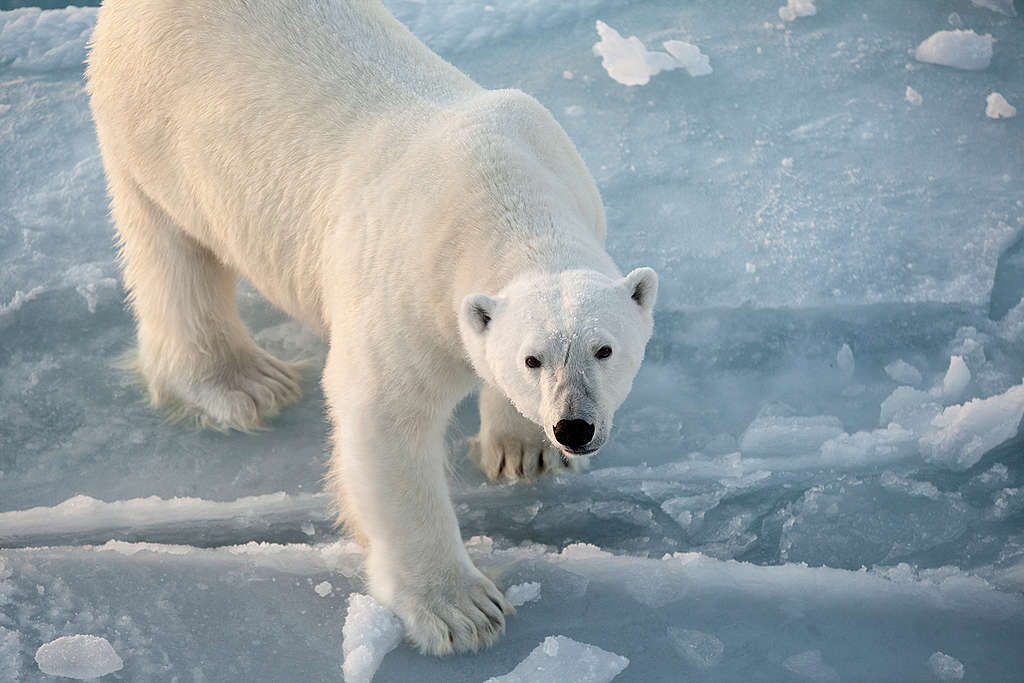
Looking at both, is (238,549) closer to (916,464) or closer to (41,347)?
(41,347)

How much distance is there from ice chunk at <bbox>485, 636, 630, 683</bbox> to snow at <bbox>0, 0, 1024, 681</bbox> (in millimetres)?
37

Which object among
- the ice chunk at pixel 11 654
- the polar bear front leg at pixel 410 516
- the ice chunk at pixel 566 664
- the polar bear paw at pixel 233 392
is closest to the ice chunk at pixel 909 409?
the ice chunk at pixel 566 664

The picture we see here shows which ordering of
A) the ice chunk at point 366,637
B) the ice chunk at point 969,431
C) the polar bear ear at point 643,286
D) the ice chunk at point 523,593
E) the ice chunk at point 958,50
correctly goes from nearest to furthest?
the polar bear ear at point 643,286 → the ice chunk at point 366,637 → the ice chunk at point 523,593 → the ice chunk at point 969,431 → the ice chunk at point 958,50

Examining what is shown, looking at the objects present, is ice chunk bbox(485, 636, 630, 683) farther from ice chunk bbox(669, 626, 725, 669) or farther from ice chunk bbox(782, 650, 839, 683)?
ice chunk bbox(782, 650, 839, 683)

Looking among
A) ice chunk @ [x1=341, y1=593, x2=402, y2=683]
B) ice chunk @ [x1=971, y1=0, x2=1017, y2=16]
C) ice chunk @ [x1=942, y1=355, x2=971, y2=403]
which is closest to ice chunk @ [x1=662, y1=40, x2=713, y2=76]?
ice chunk @ [x1=971, y1=0, x2=1017, y2=16]

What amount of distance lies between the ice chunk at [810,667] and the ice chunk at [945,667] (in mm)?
230

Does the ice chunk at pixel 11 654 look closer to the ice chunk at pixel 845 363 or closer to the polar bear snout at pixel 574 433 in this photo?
the polar bear snout at pixel 574 433

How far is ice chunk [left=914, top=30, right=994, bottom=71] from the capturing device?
4551 mm

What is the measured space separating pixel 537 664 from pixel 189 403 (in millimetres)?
1526

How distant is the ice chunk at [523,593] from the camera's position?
9.12ft

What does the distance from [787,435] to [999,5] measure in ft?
9.43

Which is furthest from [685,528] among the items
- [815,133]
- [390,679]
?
[815,133]

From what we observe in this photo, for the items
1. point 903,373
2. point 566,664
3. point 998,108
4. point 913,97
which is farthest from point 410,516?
point 998,108

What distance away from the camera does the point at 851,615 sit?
2.68m
